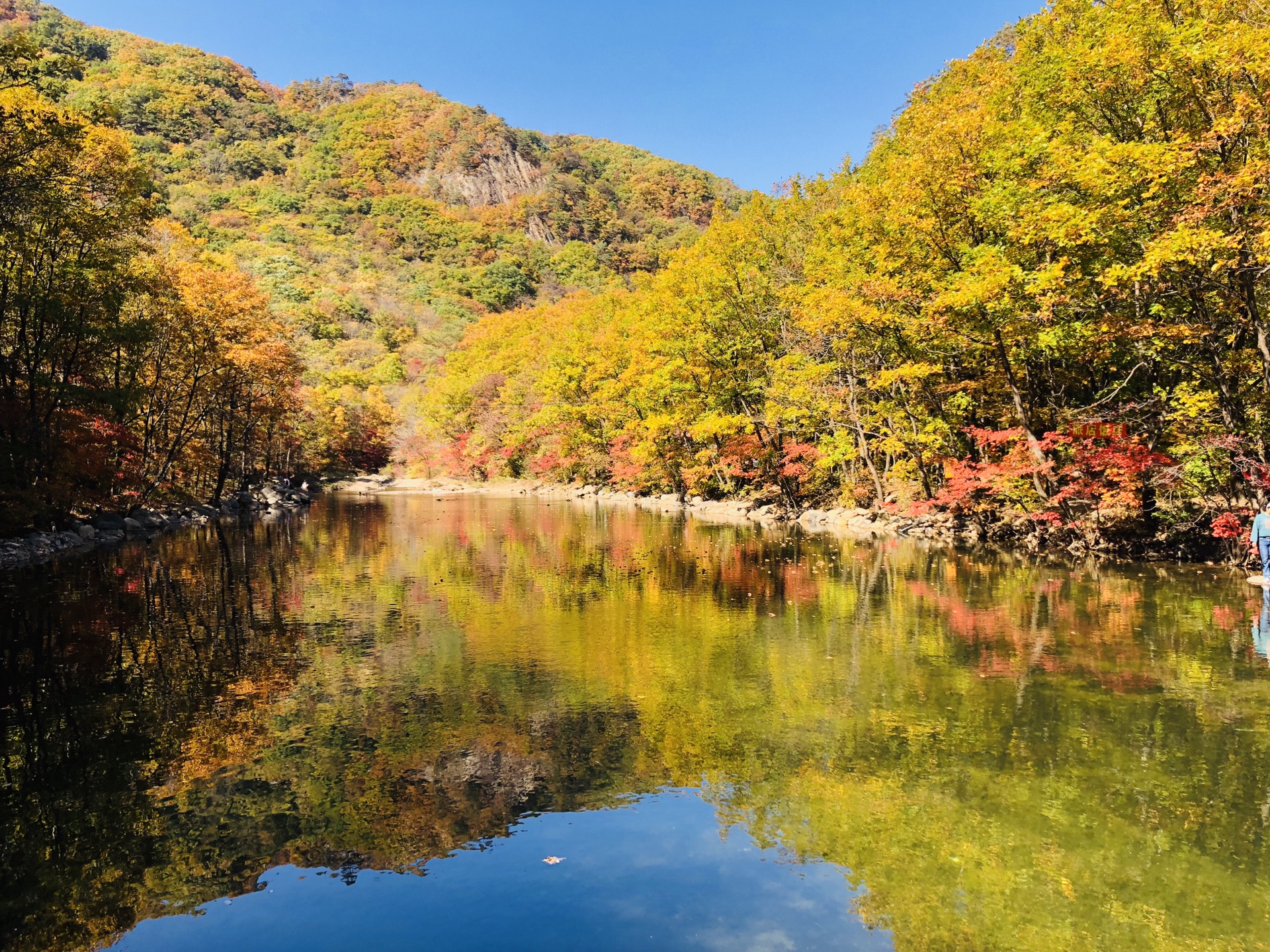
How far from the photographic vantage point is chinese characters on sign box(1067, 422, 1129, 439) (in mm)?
18328

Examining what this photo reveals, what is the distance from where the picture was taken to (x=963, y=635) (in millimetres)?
11695

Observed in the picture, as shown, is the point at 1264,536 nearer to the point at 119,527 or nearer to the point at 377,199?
the point at 119,527

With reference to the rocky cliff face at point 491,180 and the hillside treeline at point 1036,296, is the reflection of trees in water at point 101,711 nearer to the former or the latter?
the hillside treeline at point 1036,296

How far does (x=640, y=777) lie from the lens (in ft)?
22.1

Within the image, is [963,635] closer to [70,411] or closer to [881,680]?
[881,680]

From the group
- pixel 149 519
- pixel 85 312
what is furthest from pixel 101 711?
pixel 149 519

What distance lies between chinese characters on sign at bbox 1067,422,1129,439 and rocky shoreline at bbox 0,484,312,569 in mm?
26152

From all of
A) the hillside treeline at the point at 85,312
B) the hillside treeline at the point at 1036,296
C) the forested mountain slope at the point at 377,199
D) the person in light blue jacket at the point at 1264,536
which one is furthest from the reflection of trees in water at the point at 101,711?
the forested mountain slope at the point at 377,199

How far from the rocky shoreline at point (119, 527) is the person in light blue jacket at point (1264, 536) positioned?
87.8 feet

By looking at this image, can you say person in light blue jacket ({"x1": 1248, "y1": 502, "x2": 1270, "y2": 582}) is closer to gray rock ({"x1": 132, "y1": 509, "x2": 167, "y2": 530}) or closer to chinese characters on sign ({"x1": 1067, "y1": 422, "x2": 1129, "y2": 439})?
chinese characters on sign ({"x1": 1067, "y1": 422, "x2": 1129, "y2": 439})

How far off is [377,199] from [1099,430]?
13655 cm

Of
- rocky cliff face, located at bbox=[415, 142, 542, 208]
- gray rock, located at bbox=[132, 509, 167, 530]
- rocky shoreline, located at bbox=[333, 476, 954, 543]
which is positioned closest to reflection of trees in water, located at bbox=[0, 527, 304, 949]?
gray rock, located at bbox=[132, 509, 167, 530]

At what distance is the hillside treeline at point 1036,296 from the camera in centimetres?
1498

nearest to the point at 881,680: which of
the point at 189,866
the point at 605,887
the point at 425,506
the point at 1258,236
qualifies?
the point at 605,887
